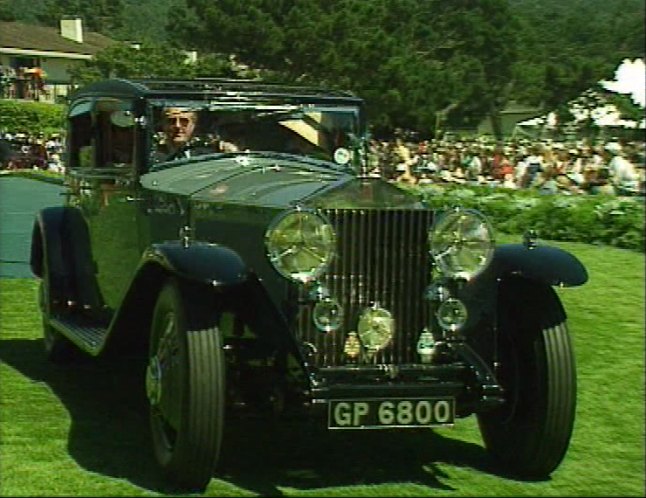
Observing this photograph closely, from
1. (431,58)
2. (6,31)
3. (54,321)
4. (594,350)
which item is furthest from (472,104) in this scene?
(54,321)

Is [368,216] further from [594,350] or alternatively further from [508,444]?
[594,350]

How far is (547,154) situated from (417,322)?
13057 millimetres

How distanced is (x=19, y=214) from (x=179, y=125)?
9502 millimetres

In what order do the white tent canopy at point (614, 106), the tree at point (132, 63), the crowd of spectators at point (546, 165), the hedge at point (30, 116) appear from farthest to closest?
A: 1. the tree at point (132, 63)
2. the crowd of spectators at point (546, 165)
3. the hedge at point (30, 116)
4. the white tent canopy at point (614, 106)

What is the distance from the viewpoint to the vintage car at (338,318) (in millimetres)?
4328

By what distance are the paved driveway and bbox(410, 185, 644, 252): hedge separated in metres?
5.22

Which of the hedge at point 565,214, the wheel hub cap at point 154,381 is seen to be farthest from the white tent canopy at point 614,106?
the wheel hub cap at point 154,381

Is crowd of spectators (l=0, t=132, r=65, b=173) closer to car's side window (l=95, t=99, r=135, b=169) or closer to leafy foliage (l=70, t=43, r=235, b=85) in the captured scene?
leafy foliage (l=70, t=43, r=235, b=85)

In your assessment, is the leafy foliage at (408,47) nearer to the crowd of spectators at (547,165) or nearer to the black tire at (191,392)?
the crowd of spectators at (547,165)

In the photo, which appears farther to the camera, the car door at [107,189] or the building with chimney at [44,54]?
the building with chimney at [44,54]

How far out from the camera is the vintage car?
14.2 ft

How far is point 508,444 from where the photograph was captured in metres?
4.98

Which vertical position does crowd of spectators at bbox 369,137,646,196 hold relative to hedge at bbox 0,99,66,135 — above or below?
below

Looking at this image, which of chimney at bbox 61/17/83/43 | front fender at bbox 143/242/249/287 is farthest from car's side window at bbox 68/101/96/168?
chimney at bbox 61/17/83/43
